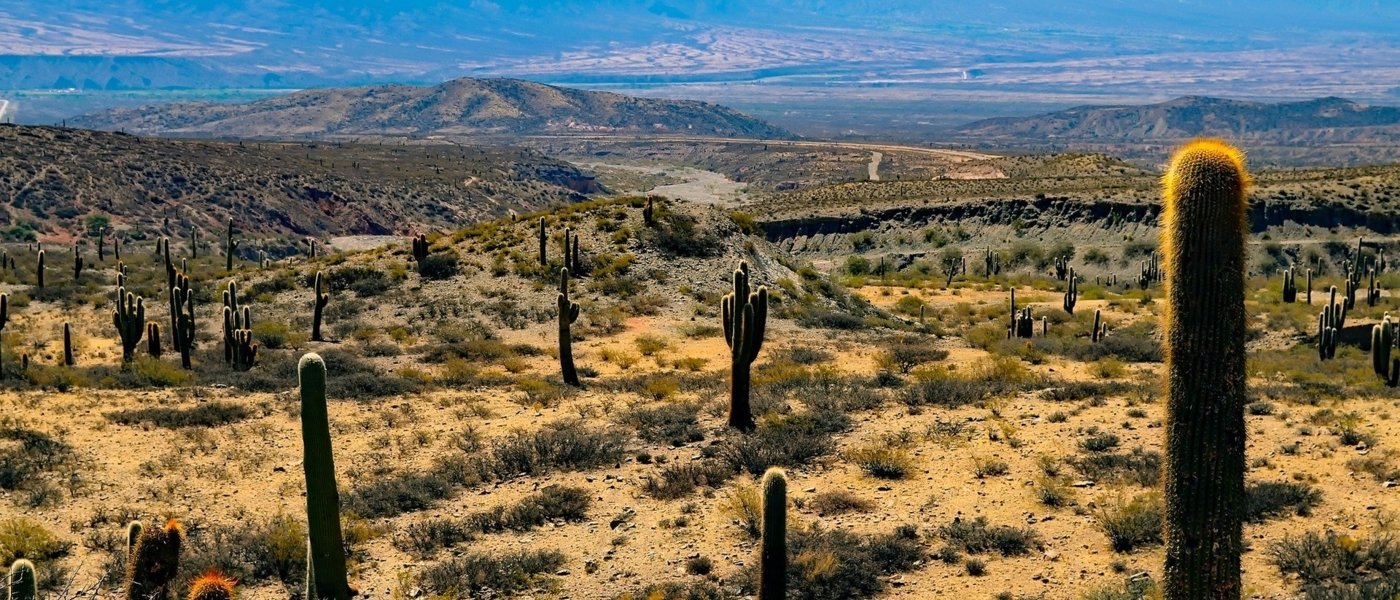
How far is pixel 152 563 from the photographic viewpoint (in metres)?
9.27

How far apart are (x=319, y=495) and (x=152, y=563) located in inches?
51.8

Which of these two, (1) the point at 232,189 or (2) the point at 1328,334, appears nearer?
(2) the point at 1328,334

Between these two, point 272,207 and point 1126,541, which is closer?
point 1126,541

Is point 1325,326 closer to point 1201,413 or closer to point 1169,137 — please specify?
point 1201,413

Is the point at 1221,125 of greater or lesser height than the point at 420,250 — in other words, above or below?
above

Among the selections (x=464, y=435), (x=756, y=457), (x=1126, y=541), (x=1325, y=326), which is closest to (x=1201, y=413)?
(x=1126, y=541)

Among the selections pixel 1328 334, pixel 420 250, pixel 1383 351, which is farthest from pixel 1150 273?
pixel 420 250

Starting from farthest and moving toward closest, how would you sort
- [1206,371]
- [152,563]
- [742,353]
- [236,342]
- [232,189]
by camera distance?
[232,189] < [236,342] < [742,353] < [152,563] < [1206,371]

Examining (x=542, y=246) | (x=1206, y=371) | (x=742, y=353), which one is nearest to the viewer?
(x=1206, y=371)

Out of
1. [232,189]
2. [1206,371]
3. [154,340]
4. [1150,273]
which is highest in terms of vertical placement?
[1206,371]

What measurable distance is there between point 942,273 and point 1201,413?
47336 millimetres

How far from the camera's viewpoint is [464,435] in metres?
17.1

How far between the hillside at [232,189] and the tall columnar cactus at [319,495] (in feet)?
187

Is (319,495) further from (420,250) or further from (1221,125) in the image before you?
(1221,125)
